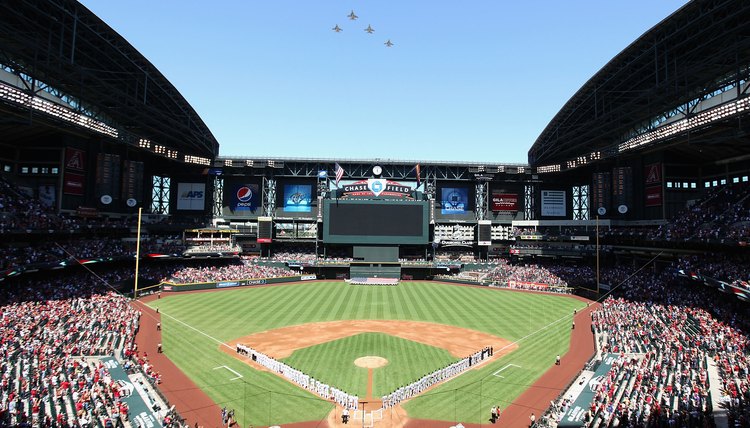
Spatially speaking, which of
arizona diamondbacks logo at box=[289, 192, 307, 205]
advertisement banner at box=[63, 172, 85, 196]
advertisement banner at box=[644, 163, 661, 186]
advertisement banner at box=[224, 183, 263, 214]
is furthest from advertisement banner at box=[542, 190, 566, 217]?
advertisement banner at box=[63, 172, 85, 196]

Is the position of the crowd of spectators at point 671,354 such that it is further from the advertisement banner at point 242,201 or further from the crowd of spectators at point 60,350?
the advertisement banner at point 242,201

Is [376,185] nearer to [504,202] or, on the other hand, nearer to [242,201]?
[242,201]

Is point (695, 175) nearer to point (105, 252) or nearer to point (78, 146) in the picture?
point (105, 252)

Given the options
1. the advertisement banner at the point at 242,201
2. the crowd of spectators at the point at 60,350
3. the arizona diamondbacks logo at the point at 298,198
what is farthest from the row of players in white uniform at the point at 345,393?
the advertisement banner at the point at 242,201

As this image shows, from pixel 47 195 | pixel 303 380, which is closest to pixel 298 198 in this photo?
pixel 47 195

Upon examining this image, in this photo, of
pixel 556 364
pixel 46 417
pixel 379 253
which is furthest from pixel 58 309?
pixel 379 253

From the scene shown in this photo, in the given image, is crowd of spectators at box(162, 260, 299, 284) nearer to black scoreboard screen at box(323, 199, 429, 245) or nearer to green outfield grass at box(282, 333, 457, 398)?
black scoreboard screen at box(323, 199, 429, 245)
